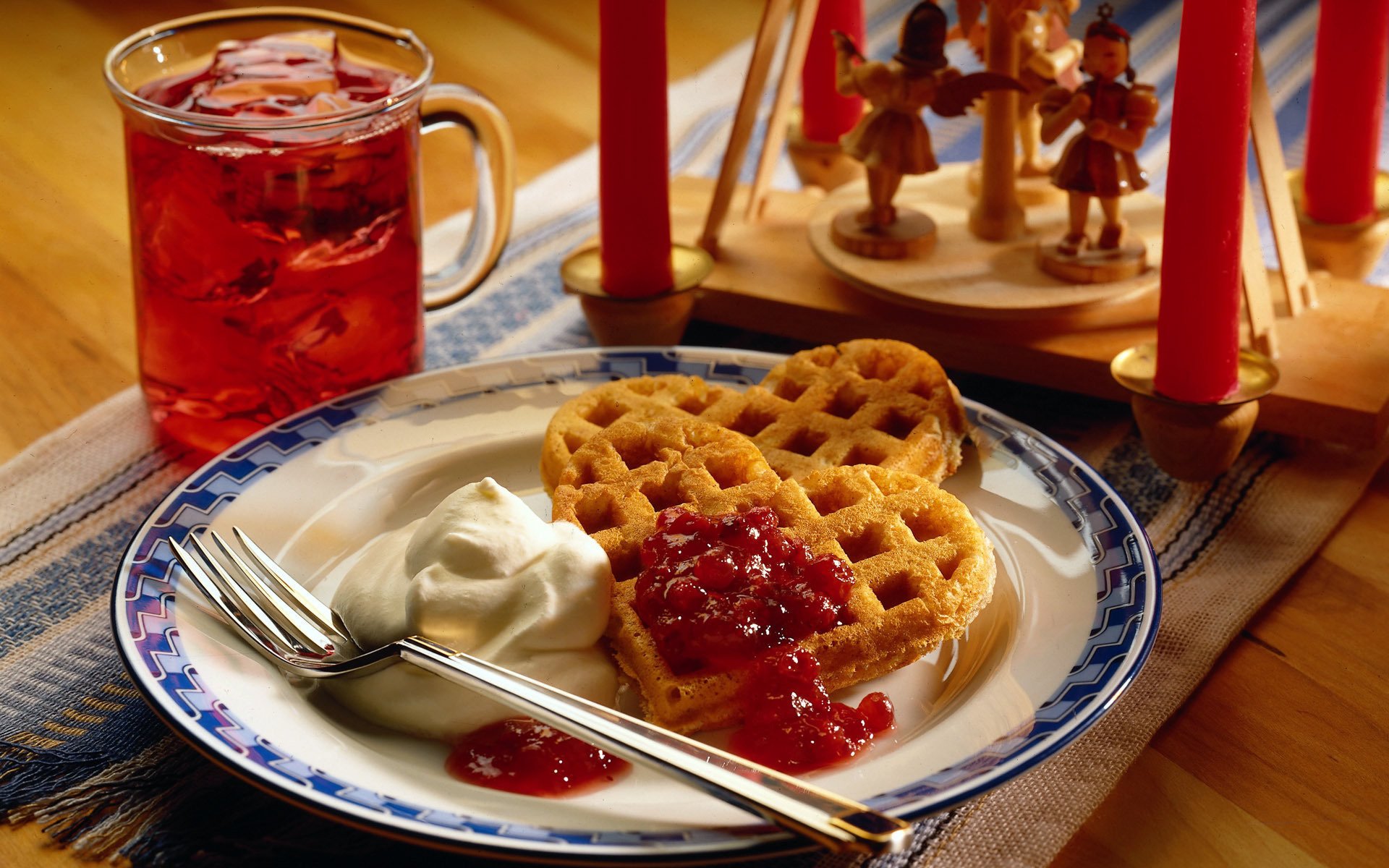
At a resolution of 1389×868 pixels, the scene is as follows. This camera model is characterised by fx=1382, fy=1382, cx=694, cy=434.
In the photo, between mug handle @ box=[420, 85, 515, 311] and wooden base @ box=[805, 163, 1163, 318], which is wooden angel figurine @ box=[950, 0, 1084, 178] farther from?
mug handle @ box=[420, 85, 515, 311]

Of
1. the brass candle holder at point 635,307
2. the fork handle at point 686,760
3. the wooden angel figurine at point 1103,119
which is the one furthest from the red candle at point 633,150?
the fork handle at point 686,760

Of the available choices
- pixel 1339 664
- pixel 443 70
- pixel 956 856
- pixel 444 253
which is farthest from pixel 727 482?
pixel 443 70

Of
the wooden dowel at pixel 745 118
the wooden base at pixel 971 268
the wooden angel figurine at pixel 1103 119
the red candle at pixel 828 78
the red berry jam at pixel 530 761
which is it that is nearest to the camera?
the red berry jam at pixel 530 761

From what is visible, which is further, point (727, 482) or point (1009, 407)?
point (1009, 407)

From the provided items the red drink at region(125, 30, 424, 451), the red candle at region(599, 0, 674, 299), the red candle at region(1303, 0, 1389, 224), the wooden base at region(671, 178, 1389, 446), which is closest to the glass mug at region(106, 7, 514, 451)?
the red drink at region(125, 30, 424, 451)

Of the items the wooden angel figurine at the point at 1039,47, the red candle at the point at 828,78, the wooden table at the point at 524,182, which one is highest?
the wooden angel figurine at the point at 1039,47

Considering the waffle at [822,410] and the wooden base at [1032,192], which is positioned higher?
the wooden base at [1032,192]

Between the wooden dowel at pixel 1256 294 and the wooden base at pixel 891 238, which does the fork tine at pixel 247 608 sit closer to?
the wooden base at pixel 891 238

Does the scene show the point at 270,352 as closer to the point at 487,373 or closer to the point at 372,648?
the point at 487,373
